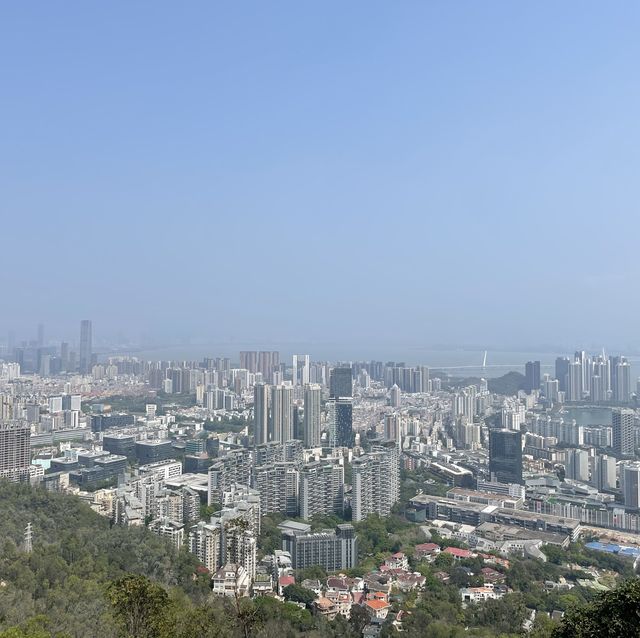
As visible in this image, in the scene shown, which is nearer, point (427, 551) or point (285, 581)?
point (285, 581)

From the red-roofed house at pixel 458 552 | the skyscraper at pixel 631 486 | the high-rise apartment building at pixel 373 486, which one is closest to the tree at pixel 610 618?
the red-roofed house at pixel 458 552

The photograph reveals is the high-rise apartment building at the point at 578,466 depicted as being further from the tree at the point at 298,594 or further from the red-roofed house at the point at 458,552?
the tree at the point at 298,594

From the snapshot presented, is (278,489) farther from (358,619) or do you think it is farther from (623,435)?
(623,435)

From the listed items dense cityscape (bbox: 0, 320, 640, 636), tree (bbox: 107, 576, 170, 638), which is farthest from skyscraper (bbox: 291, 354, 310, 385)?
tree (bbox: 107, 576, 170, 638)

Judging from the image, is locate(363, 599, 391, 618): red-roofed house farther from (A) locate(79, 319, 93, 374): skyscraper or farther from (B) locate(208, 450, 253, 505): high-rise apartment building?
(A) locate(79, 319, 93, 374): skyscraper

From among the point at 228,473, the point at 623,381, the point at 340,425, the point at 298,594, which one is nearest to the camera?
the point at 298,594

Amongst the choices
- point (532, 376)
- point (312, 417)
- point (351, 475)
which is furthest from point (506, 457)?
point (532, 376)

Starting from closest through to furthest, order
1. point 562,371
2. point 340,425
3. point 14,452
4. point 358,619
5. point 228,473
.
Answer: point 358,619, point 228,473, point 14,452, point 340,425, point 562,371

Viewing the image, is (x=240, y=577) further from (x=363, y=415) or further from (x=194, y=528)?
(x=363, y=415)
